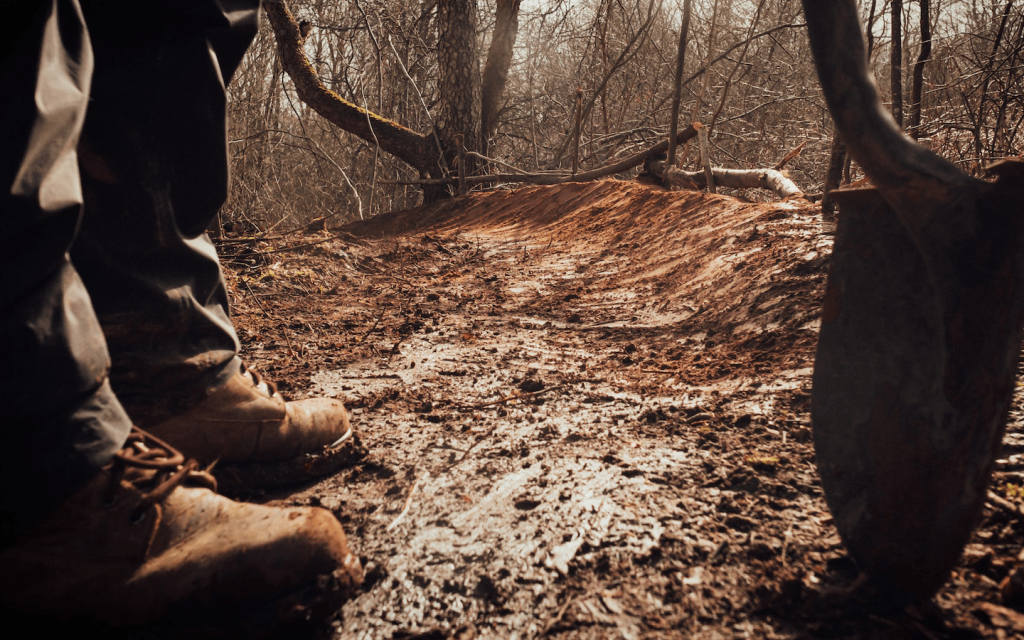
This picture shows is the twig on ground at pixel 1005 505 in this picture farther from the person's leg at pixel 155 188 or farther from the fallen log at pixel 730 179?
the fallen log at pixel 730 179

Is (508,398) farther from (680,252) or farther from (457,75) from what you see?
(457,75)

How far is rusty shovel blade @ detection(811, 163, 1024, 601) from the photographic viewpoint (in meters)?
0.82

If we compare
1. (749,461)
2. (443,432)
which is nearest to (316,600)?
(443,432)

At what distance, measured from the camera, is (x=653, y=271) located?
3.30 metres

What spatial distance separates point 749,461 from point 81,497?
1.22 metres

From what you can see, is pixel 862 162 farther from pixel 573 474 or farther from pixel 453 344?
pixel 453 344

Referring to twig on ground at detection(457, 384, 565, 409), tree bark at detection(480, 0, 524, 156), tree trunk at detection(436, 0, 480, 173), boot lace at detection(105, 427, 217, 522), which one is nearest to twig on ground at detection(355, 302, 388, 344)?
twig on ground at detection(457, 384, 565, 409)

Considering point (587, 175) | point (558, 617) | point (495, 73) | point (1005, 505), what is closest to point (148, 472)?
point (558, 617)

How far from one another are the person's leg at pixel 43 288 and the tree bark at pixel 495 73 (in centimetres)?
691

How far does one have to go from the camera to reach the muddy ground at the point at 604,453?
95 cm

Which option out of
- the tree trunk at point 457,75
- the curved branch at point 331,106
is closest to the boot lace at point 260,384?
the curved branch at point 331,106

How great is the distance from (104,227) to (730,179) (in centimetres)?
401

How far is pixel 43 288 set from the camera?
83 cm

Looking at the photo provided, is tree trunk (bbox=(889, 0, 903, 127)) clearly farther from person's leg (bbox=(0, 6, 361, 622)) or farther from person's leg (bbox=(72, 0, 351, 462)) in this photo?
person's leg (bbox=(0, 6, 361, 622))
